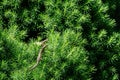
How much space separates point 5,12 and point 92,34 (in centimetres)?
56

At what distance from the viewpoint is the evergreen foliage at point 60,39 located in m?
1.68

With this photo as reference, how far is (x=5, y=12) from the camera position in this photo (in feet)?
6.41

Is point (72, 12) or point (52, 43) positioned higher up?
point (72, 12)

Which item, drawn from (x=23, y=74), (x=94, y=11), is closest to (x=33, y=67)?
(x=23, y=74)

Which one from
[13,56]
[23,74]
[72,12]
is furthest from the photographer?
[72,12]

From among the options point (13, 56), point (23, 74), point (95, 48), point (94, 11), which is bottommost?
point (23, 74)

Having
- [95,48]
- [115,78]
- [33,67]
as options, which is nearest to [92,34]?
[95,48]

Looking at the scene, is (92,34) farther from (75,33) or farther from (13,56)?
(13,56)

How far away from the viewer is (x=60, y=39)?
1713 millimetres

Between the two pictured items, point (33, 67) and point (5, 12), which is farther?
point (5, 12)

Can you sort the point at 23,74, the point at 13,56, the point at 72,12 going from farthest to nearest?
the point at 72,12 < the point at 13,56 < the point at 23,74

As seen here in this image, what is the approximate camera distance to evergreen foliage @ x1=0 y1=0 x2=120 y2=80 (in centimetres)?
Result: 168

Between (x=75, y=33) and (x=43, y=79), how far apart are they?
0.41 m

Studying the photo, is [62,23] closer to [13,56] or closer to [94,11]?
[94,11]
